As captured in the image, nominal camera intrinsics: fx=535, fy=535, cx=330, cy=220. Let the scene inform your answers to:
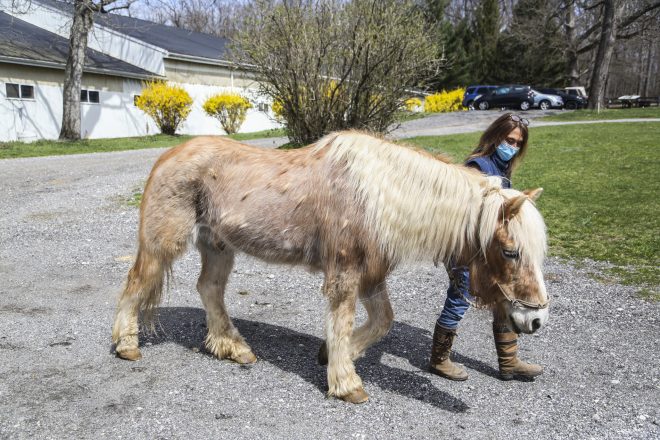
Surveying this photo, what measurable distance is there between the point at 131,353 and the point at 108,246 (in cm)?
362

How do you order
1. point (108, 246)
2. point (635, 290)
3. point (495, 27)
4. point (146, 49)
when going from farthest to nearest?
1. point (495, 27)
2. point (146, 49)
3. point (108, 246)
4. point (635, 290)

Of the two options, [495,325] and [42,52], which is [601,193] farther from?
[42,52]

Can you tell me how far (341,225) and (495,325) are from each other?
1424mm

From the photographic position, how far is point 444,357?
13.5 feet

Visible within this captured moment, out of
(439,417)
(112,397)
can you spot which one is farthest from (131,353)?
(439,417)

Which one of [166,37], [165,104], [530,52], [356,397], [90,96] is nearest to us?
[356,397]

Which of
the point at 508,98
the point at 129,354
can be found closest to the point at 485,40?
the point at 508,98

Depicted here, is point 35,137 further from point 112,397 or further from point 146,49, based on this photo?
point 112,397

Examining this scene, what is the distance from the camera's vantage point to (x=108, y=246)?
7477 millimetres

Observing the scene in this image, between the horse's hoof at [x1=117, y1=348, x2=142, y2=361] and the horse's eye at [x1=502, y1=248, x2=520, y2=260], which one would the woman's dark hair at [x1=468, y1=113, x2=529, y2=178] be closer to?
the horse's eye at [x1=502, y1=248, x2=520, y2=260]

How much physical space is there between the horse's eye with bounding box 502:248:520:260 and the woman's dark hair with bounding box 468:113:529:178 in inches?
44.4

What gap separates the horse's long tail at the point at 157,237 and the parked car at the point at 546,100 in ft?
116

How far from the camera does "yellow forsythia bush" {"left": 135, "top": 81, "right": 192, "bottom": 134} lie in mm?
25406

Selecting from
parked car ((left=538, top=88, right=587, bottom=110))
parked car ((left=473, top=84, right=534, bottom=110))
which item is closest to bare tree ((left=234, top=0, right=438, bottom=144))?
parked car ((left=473, top=84, right=534, bottom=110))
